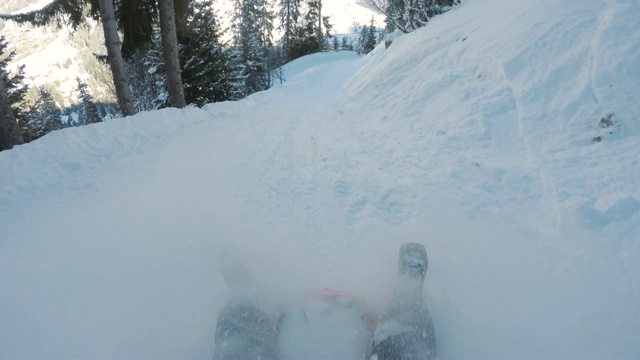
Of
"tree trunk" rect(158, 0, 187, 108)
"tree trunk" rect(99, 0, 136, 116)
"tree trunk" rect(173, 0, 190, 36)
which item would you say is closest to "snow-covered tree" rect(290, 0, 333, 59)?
"tree trunk" rect(173, 0, 190, 36)

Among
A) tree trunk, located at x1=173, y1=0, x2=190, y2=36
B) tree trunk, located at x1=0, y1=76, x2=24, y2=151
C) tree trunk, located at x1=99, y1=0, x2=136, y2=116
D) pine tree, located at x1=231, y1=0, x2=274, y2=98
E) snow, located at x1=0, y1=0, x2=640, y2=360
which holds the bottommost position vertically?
snow, located at x1=0, y1=0, x2=640, y2=360

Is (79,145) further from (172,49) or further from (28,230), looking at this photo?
(172,49)

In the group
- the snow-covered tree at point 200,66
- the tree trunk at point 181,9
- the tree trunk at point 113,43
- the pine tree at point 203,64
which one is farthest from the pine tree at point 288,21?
the tree trunk at point 113,43

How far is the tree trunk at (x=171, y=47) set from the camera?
862 centimetres

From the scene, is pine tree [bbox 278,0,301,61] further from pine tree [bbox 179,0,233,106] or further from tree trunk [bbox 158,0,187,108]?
tree trunk [bbox 158,0,187,108]

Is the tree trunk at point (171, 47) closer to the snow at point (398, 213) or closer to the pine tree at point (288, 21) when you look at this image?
the snow at point (398, 213)

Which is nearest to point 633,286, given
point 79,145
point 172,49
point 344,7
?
point 79,145

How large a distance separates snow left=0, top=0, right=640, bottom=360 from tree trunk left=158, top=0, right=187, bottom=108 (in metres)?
3.35

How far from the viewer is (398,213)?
3.72 meters

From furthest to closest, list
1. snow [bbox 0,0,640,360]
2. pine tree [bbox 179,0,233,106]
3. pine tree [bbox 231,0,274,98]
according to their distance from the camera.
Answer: pine tree [bbox 231,0,274,98] < pine tree [bbox 179,0,233,106] < snow [bbox 0,0,640,360]

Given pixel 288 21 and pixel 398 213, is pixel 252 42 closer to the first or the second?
pixel 288 21

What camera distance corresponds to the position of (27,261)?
324 centimetres

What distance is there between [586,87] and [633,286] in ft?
9.36

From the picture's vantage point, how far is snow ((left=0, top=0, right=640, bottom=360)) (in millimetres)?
2486
